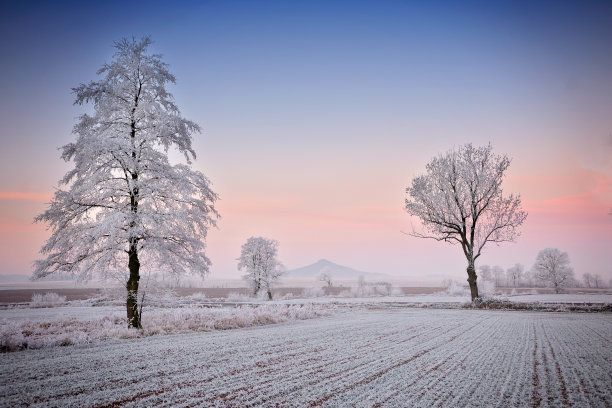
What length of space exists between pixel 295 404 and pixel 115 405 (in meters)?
3.10

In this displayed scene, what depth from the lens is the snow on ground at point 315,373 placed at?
5.58 metres

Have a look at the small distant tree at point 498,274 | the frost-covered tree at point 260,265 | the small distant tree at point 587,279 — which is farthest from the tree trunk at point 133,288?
the small distant tree at point 498,274

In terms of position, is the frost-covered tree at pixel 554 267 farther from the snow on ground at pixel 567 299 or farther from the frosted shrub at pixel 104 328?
the frosted shrub at pixel 104 328

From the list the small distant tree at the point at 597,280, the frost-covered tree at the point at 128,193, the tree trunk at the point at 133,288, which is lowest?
the small distant tree at the point at 597,280

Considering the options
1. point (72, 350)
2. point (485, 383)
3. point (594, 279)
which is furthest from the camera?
point (594, 279)

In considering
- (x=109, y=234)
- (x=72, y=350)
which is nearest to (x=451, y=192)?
(x=109, y=234)

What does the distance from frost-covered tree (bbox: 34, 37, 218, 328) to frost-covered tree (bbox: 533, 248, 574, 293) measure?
80.4 m

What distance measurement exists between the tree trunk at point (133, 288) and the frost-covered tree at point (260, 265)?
43.5 metres

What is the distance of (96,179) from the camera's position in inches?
526

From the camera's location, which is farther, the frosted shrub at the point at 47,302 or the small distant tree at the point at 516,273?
the small distant tree at the point at 516,273

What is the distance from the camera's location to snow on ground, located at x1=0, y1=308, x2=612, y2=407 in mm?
5582

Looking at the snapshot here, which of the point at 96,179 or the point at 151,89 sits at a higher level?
the point at 151,89

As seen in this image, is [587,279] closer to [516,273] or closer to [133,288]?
[516,273]

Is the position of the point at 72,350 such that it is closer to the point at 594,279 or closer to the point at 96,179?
the point at 96,179
